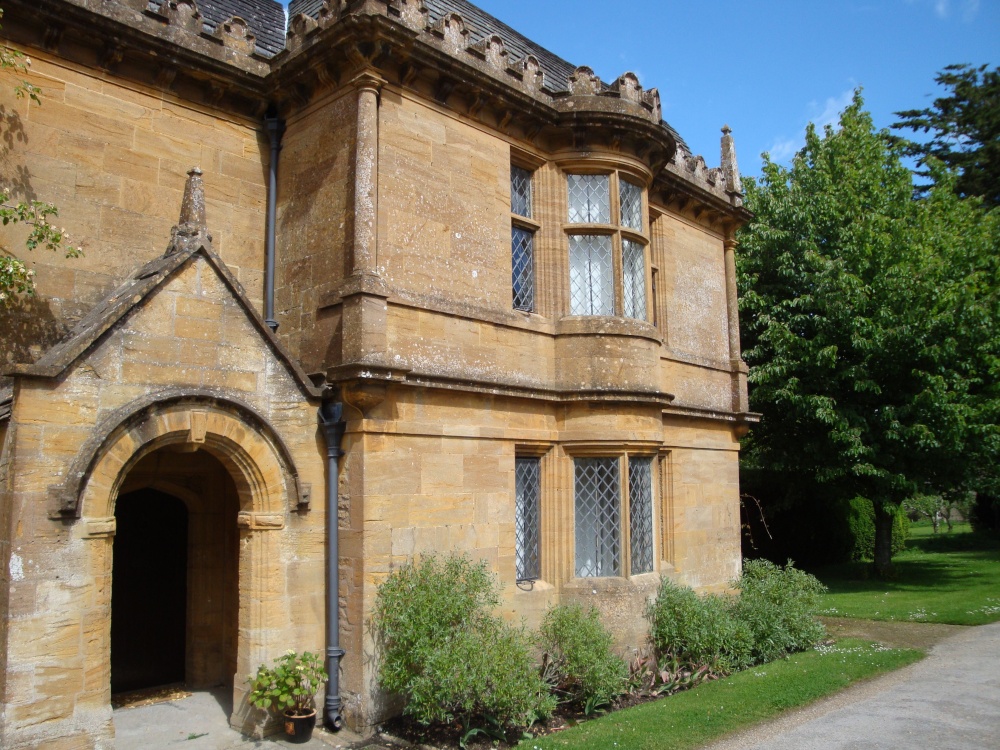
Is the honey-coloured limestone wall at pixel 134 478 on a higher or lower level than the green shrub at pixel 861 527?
higher

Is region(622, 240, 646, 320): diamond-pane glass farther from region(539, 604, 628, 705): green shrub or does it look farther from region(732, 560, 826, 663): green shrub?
region(732, 560, 826, 663): green shrub

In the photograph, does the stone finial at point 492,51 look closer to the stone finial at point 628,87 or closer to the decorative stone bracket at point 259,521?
the stone finial at point 628,87

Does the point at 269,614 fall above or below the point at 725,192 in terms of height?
below

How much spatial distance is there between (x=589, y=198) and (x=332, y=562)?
6049 mm

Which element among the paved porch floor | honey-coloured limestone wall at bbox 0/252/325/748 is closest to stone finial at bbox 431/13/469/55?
honey-coloured limestone wall at bbox 0/252/325/748

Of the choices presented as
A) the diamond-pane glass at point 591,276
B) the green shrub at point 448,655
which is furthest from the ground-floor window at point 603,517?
the green shrub at point 448,655

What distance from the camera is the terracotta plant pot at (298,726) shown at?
7.75 metres

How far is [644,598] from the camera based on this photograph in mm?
10508

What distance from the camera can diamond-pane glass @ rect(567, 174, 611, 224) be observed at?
11133 mm

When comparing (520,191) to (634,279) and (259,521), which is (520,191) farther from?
(259,521)

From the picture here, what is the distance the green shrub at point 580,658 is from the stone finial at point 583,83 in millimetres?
6857

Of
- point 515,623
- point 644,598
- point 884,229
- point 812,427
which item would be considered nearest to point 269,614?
point 515,623

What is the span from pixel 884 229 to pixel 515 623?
1267cm

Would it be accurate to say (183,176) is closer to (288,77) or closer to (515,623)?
(288,77)
